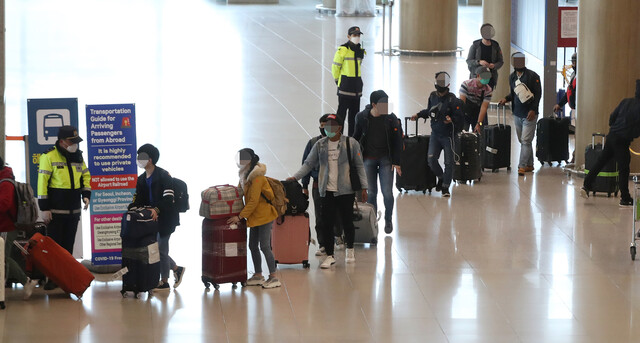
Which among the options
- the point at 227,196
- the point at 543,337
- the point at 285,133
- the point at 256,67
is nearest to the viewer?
the point at 543,337

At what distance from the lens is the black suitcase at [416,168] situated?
14.8m

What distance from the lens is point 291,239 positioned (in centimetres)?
1144

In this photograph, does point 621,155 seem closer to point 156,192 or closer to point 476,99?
point 476,99

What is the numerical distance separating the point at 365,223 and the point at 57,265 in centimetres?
345

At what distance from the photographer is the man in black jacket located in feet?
44.9

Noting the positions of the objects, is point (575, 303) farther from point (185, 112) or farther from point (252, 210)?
point (185, 112)

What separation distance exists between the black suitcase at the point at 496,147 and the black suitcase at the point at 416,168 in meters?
1.71

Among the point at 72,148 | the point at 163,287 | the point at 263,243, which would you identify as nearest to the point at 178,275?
the point at 163,287

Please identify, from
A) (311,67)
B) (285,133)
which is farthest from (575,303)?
(311,67)

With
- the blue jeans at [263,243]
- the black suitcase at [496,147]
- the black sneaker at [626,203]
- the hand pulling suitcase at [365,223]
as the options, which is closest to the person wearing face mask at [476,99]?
the black suitcase at [496,147]

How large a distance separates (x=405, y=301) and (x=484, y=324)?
0.91 metres

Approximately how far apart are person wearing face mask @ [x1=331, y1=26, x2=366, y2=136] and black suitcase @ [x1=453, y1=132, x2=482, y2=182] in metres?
2.17

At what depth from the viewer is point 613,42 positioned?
1512cm

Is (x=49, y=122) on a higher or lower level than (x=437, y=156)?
higher
